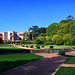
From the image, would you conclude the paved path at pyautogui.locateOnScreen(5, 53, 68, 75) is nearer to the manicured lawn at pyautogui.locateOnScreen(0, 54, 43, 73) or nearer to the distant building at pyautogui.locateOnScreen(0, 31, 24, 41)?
the manicured lawn at pyautogui.locateOnScreen(0, 54, 43, 73)

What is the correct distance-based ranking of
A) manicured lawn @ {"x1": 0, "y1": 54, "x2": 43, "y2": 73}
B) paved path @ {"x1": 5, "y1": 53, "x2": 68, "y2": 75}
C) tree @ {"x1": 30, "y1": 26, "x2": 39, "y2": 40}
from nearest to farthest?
1. paved path @ {"x1": 5, "y1": 53, "x2": 68, "y2": 75}
2. manicured lawn @ {"x1": 0, "y1": 54, "x2": 43, "y2": 73}
3. tree @ {"x1": 30, "y1": 26, "x2": 39, "y2": 40}

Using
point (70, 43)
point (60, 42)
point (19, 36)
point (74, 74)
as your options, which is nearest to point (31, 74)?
point (74, 74)

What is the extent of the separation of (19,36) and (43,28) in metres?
20.2

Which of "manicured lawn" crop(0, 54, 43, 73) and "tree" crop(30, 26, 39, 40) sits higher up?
"tree" crop(30, 26, 39, 40)

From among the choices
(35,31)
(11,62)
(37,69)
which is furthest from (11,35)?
(37,69)

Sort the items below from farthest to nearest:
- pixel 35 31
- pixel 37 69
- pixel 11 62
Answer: pixel 35 31 < pixel 11 62 < pixel 37 69

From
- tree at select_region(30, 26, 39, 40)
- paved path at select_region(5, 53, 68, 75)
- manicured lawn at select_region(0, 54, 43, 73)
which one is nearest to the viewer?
paved path at select_region(5, 53, 68, 75)

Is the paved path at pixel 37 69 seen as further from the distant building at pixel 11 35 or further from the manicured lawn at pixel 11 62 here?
the distant building at pixel 11 35

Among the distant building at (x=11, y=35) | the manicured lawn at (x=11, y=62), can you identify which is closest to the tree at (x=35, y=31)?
the distant building at (x=11, y=35)

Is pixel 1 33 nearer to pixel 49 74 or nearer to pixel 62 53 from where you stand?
pixel 62 53

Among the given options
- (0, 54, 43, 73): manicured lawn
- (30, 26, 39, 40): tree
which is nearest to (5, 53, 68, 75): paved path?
(0, 54, 43, 73): manicured lawn

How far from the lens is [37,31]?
92.1 m

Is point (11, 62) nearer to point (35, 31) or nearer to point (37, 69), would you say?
point (37, 69)

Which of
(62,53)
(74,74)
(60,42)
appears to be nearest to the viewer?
(74,74)
